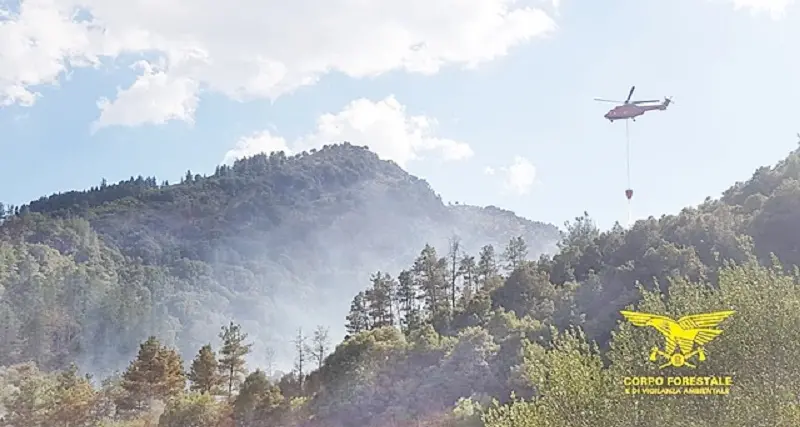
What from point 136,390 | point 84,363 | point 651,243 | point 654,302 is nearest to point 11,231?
point 84,363

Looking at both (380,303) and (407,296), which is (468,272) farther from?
(380,303)

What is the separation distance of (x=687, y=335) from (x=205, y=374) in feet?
155

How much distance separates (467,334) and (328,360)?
35.5 ft

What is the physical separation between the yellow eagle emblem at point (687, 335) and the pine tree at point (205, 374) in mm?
46148

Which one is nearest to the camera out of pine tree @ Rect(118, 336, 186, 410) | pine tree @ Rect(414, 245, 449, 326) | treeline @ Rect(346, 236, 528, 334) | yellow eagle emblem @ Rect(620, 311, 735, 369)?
yellow eagle emblem @ Rect(620, 311, 735, 369)

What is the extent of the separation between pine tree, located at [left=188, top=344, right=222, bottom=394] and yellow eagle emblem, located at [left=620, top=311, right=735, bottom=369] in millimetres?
46148

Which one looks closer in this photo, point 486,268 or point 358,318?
point 358,318

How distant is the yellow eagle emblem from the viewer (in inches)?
542

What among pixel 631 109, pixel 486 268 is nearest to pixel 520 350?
pixel 631 109

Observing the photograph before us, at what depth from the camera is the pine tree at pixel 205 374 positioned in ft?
183

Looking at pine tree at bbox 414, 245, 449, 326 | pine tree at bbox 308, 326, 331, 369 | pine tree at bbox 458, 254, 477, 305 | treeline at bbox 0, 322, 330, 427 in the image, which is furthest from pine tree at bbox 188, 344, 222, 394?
pine tree at bbox 458, 254, 477, 305

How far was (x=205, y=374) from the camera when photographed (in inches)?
2196

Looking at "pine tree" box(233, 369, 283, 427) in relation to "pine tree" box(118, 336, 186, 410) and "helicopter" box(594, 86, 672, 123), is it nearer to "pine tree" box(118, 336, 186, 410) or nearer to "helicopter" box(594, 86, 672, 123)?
"pine tree" box(118, 336, 186, 410)

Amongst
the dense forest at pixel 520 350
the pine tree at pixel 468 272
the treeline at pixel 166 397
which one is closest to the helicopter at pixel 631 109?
the dense forest at pixel 520 350
